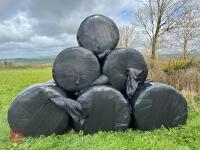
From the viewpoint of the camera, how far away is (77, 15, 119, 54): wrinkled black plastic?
6270 mm

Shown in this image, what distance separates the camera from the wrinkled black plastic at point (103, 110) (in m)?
5.75

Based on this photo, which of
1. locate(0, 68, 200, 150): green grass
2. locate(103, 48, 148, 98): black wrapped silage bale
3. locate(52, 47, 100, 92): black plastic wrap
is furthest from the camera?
locate(103, 48, 148, 98): black wrapped silage bale

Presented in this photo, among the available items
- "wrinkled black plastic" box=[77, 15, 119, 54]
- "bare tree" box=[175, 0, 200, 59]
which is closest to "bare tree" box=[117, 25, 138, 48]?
"bare tree" box=[175, 0, 200, 59]

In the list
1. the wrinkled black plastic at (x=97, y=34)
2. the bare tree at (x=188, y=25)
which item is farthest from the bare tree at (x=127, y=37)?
the wrinkled black plastic at (x=97, y=34)

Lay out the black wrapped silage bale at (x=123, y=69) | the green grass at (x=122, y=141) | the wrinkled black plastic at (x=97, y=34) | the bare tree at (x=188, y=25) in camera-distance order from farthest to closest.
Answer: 1. the bare tree at (x=188, y=25)
2. the wrinkled black plastic at (x=97, y=34)
3. the black wrapped silage bale at (x=123, y=69)
4. the green grass at (x=122, y=141)

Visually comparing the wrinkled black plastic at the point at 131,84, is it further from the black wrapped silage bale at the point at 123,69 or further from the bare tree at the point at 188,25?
the bare tree at the point at 188,25

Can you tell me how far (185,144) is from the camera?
5203 mm

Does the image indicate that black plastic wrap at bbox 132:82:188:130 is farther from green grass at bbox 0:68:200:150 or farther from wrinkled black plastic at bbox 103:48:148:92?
wrinkled black plastic at bbox 103:48:148:92

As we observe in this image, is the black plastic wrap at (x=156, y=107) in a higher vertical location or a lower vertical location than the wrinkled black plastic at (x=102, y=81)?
lower

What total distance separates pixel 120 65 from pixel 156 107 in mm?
1085

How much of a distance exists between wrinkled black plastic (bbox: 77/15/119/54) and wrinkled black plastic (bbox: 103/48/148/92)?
360mm

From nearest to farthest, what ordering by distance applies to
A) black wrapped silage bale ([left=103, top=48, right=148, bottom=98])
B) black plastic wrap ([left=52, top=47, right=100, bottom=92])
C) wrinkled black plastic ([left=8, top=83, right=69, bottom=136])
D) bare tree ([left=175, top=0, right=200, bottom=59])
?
wrinkled black plastic ([left=8, top=83, right=69, bottom=136]) < black plastic wrap ([left=52, top=47, right=100, bottom=92]) < black wrapped silage bale ([left=103, top=48, right=148, bottom=98]) < bare tree ([left=175, top=0, right=200, bottom=59])

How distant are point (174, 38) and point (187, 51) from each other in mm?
1817

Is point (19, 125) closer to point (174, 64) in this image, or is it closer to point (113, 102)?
point (113, 102)
